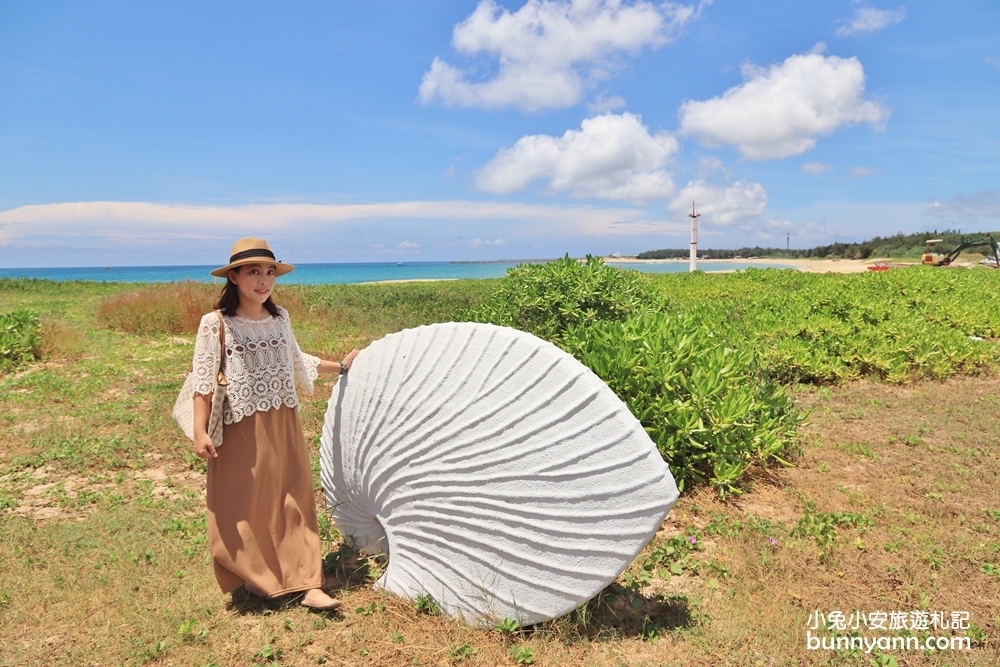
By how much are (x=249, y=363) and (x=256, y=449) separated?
0.40 metres

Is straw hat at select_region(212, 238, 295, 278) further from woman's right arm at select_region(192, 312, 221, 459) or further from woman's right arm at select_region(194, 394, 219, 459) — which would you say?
woman's right arm at select_region(194, 394, 219, 459)

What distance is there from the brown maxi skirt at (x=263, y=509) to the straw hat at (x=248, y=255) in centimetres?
67

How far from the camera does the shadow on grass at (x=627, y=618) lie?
2572 millimetres

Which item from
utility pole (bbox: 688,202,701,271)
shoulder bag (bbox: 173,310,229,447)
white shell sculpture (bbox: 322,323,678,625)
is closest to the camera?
white shell sculpture (bbox: 322,323,678,625)

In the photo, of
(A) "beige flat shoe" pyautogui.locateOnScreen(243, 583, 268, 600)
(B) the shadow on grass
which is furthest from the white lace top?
(B) the shadow on grass

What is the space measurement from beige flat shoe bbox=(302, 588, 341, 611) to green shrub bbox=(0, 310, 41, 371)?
25.4 ft

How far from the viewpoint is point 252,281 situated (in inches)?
108

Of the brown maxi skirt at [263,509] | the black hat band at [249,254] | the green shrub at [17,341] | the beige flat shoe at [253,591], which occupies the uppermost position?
the black hat band at [249,254]

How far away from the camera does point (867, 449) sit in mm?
5141

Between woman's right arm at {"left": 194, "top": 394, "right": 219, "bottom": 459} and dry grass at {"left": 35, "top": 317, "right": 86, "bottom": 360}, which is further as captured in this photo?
dry grass at {"left": 35, "top": 317, "right": 86, "bottom": 360}

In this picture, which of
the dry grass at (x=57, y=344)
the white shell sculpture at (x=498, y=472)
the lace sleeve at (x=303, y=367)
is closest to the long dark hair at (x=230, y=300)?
the lace sleeve at (x=303, y=367)

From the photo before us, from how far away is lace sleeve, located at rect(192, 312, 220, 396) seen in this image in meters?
2.65

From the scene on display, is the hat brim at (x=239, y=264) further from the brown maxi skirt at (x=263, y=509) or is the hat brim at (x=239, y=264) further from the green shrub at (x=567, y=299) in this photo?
the green shrub at (x=567, y=299)

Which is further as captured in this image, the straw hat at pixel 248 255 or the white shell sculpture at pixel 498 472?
the straw hat at pixel 248 255
